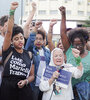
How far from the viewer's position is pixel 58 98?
3.45 metres

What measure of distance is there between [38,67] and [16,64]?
0.61m

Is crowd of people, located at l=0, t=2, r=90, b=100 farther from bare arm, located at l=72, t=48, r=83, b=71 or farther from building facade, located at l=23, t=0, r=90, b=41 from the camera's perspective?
building facade, located at l=23, t=0, r=90, b=41

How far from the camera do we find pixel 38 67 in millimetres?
3920

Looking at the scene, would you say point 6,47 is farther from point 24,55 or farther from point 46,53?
point 46,53

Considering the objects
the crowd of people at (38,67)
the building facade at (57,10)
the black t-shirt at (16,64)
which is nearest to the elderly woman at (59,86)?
the crowd of people at (38,67)

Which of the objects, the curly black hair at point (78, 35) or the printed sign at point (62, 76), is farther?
the curly black hair at point (78, 35)

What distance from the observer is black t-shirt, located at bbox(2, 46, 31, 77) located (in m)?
3.34

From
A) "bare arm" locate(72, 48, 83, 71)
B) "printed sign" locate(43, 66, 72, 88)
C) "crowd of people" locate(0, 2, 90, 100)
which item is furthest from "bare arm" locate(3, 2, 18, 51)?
"bare arm" locate(72, 48, 83, 71)

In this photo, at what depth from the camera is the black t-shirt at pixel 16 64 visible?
3344mm

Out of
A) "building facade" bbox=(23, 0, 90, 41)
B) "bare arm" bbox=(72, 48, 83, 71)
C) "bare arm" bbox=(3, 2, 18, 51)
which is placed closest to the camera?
"bare arm" bbox=(3, 2, 18, 51)

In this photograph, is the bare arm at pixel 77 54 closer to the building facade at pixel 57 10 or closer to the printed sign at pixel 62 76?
the printed sign at pixel 62 76

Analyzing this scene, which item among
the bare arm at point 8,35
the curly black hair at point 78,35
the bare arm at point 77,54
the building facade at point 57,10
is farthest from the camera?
the building facade at point 57,10

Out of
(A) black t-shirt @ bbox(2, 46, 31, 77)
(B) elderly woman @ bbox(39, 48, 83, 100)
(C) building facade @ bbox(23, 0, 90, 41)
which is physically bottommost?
(C) building facade @ bbox(23, 0, 90, 41)

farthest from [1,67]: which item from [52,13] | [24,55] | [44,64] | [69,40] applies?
[52,13]
